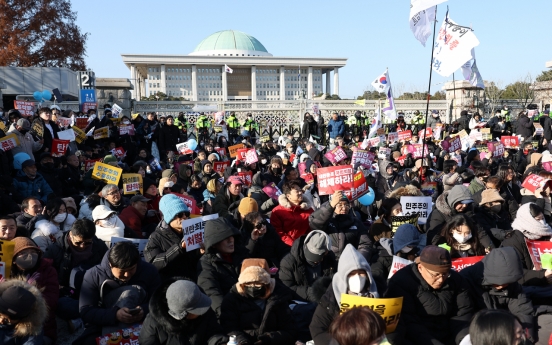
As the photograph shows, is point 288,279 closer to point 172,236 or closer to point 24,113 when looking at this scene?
point 172,236

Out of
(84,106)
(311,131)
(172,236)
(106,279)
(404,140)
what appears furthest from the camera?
(311,131)

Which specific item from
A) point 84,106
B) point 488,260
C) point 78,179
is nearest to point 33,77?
point 84,106

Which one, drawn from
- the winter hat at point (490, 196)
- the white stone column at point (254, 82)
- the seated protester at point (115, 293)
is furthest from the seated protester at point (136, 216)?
the white stone column at point (254, 82)

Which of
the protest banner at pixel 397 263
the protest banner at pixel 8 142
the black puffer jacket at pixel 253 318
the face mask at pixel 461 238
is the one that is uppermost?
the protest banner at pixel 8 142

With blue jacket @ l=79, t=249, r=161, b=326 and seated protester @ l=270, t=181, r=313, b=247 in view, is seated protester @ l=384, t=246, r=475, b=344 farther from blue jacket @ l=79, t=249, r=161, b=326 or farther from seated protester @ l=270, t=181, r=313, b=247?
seated protester @ l=270, t=181, r=313, b=247

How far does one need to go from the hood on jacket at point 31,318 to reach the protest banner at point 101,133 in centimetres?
940

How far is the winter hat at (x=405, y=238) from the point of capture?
16.4ft

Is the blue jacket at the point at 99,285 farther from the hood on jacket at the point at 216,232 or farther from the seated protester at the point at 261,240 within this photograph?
the seated protester at the point at 261,240

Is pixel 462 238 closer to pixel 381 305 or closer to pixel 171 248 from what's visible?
pixel 381 305

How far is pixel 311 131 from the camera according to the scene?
22.5 metres

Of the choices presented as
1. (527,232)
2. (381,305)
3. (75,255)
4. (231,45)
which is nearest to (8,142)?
(75,255)

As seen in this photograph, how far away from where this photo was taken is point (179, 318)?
3752 millimetres

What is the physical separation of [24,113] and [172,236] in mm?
8522

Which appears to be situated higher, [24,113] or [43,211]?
[24,113]
